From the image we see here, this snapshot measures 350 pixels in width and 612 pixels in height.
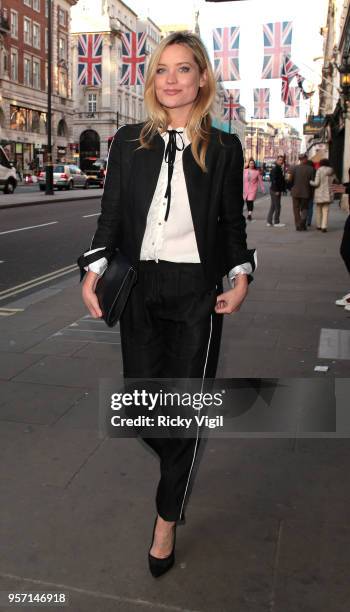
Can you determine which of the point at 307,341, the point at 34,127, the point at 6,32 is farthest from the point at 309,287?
the point at 34,127

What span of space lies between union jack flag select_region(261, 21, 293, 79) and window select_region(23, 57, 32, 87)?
39.1 meters

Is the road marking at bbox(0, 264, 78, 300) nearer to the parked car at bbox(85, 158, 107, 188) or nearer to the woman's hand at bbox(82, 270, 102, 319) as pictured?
the woman's hand at bbox(82, 270, 102, 319)

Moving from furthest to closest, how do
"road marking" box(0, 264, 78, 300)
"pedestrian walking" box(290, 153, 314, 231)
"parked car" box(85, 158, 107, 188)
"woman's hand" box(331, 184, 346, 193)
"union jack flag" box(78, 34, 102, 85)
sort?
"parked car" box(85, 158, 107, 188)
"union jack flag" box(78, 34, 102, 85)
"pedestrian walking" box(290, 153, 314, 231)
"road marking" box(0, 264, 78, 300)
"woman's hand" box(331, 184, 346, 193)

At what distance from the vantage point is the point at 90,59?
29.9m

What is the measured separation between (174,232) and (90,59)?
30.0 metres

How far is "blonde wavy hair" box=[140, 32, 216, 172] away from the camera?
88.4 inches

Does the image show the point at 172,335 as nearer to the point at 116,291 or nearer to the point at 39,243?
the point at 116,291

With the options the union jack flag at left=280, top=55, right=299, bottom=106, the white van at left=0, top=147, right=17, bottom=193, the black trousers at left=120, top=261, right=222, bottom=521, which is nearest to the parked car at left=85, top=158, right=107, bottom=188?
the white van at left=0, top=147, right=17, bottom=193

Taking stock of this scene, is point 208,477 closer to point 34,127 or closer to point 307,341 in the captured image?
point 307,341

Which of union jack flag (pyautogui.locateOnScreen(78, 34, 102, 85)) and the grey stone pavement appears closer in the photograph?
the grey stone pavement

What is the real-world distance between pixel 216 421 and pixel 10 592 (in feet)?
5.07

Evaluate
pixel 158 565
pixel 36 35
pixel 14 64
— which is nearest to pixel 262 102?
pixel 158 565

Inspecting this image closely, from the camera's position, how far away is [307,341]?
545 centimetres

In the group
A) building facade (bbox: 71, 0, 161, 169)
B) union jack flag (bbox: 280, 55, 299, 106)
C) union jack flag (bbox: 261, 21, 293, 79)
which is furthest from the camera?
building facade (bbox: 71, 0, 161, 169)
